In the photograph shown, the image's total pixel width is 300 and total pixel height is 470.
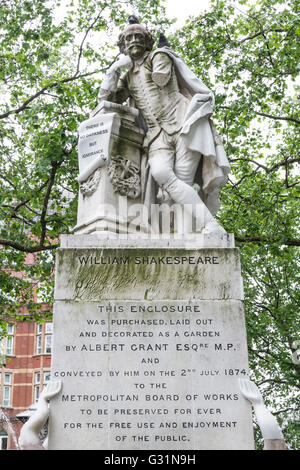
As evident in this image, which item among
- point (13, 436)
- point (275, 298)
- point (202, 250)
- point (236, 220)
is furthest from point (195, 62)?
point (13, 436)

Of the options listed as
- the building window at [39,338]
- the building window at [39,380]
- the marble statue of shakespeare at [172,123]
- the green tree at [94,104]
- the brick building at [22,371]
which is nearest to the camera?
the marble statue of shakespeare at [172,123]

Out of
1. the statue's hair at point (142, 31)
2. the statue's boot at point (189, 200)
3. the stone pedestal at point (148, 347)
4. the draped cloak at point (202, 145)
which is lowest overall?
the stone pedestal at point (148, 347)

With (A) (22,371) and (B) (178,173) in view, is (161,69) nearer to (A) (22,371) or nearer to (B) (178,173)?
(B) (178,173)

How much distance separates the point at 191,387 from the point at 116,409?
2.48 feet

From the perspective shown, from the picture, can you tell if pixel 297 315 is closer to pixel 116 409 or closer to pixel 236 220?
pixel 236 220

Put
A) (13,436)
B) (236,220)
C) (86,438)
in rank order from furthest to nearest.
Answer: (13,436)
(236,220)
(86,438)

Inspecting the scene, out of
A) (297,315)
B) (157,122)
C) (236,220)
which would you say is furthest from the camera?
(297,315)

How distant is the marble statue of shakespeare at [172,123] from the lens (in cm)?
708

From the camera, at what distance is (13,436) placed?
36.6m

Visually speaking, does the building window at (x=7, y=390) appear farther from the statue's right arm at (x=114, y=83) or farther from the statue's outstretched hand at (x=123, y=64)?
the statue's outstretched hand at (x=123, y=64)

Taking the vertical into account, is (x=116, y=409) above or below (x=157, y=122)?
below

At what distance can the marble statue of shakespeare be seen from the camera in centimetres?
708

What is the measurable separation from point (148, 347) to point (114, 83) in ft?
11.8

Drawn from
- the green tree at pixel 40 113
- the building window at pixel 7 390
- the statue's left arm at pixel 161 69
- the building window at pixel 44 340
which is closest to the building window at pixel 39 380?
the building window at pixel 44 340
